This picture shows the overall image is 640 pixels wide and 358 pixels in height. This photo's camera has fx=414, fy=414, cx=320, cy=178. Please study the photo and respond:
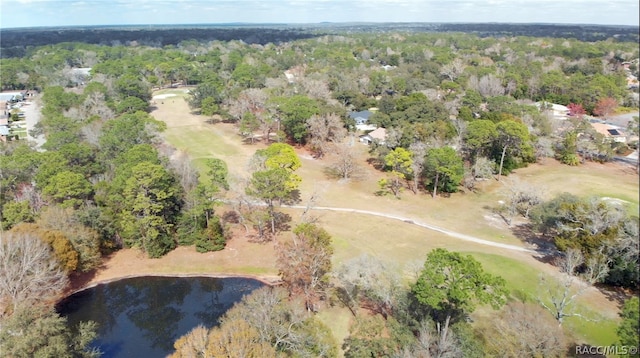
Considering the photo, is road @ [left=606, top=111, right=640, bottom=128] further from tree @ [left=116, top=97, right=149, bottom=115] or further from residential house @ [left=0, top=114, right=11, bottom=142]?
residential house @ [left=0, top=114, right=11, bottom=142]

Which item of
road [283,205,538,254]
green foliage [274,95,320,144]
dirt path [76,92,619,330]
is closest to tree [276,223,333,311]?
dirt path [76,92,619,330]

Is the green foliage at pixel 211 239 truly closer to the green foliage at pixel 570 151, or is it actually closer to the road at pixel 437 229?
the road at pixel 437 229

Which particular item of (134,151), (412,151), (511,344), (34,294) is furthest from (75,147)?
(511,344)

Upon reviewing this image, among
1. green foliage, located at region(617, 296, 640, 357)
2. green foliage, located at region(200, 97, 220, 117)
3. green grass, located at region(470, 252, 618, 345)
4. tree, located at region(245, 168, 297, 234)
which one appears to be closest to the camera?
green foliage, located at region(617, 296, 640, 357)

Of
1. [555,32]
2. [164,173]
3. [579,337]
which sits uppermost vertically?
[555,32]

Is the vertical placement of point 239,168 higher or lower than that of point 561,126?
lower

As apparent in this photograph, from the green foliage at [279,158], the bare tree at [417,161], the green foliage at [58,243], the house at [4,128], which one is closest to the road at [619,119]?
the bare tree at [417,161]

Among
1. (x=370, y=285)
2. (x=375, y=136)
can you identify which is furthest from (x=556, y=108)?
(x=370, y=285)

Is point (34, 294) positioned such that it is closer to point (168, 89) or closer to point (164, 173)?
point (164, 173)
